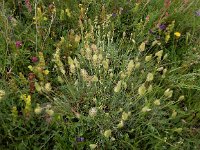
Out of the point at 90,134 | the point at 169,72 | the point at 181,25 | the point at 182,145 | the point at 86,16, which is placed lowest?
the point at 182,145

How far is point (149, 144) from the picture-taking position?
80.0 inches

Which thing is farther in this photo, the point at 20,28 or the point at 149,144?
the point at 20,28

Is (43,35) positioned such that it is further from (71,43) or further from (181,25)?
(181,25)

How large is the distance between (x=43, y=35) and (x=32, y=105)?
631 mm

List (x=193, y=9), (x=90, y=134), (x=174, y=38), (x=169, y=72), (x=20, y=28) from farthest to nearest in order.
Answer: (x=193, y=9)
(x=174, y=38)
(x=20, y=28)
(x=169, y=72)
(x=90, y=134)

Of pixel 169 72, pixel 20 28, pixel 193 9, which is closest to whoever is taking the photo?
pixel 169 72

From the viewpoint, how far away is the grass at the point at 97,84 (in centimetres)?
190

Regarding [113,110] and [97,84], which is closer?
[113,110]

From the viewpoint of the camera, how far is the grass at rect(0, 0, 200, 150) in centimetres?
190

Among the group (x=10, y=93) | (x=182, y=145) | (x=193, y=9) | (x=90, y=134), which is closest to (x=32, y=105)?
(x=10, y=93)

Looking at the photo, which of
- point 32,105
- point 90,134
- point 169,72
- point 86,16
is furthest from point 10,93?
point 169,72

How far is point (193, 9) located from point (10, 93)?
188 centimetres

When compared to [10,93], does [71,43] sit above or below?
above

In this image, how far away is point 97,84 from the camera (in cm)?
219
